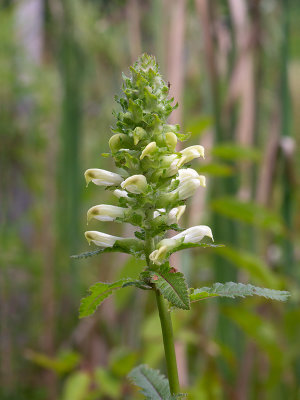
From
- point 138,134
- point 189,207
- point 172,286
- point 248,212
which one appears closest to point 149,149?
point 138,134

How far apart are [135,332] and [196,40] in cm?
146

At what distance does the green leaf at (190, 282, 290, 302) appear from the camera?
1.40 ft

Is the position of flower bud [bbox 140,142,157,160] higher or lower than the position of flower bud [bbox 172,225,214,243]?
higher

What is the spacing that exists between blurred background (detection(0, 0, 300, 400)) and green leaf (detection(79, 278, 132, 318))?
19 centimetres

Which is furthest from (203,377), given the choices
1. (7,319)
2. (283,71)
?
(7,319)

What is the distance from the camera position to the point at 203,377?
1.59m

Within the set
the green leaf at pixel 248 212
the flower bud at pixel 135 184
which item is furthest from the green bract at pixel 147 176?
Answer: the green leaf at pixel 248 212

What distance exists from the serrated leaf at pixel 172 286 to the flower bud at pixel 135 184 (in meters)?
0.08

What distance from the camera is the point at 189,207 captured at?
1812mm

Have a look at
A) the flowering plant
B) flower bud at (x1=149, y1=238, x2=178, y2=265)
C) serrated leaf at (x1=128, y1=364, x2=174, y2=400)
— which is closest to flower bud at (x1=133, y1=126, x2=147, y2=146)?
the flowering plant

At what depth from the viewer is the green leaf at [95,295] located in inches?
18.1

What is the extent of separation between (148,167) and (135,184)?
0.03 m

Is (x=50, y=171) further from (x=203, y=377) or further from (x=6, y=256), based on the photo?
(x=203, y=377)

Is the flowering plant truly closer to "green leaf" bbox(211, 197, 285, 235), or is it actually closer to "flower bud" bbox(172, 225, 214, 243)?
"flower bud" bbox(172, 225, 214, 243)
